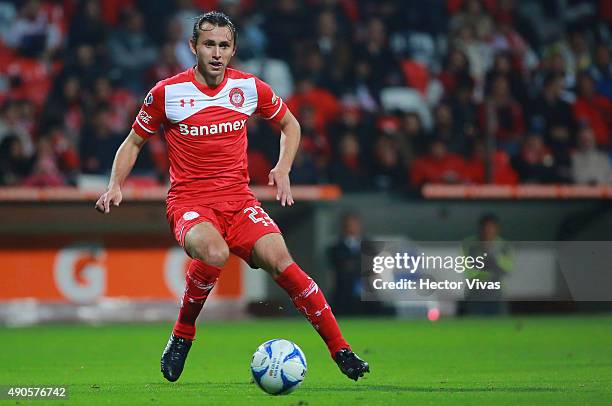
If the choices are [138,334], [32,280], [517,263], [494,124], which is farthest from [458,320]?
[32,280]

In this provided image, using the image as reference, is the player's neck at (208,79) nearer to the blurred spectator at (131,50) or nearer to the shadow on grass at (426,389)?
the shadow on grass at (426,389)

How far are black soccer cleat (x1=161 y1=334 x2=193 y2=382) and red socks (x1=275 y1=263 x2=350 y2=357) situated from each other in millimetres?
816

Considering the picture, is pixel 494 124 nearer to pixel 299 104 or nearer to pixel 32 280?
pixel 299 104

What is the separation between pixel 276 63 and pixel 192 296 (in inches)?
378

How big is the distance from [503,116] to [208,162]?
9397mm

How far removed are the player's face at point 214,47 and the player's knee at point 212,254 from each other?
1105 millimetres

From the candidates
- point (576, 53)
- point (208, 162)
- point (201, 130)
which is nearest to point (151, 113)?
point (201, 130)

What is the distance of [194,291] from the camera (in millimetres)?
7430

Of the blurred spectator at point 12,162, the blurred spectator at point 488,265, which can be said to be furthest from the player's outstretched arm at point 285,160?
the blurred spectator at point 12,162

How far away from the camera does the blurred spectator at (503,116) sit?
15.8 metres

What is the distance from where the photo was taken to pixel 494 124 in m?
15.7

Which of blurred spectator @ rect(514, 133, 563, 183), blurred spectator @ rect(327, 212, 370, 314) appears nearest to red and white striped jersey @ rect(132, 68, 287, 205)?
blurred spectator @ rect(327, 212, 370, 314)

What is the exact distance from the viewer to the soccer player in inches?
289

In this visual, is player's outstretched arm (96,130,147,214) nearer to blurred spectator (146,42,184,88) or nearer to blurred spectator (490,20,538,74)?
blurred spectator (146,42,184,88)
